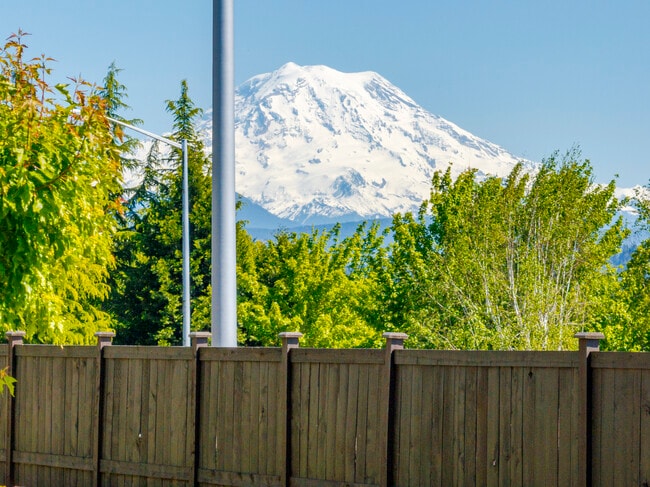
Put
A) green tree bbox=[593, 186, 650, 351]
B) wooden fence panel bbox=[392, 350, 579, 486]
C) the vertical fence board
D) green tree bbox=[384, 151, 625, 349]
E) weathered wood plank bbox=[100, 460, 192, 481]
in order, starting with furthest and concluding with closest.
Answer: green tree bbox=[593, 186, 650, 351] < green tree bbox=[384, 151, 625, 349] < weathered wood plank bbox=[100, 460, 192, 481] < wooden fence panel bbox=[392, 350, 579, 486] < the vertical fence board

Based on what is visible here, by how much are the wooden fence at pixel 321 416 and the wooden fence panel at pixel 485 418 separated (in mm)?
11

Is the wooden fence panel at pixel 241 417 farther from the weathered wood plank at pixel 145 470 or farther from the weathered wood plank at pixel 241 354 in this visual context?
the weathered wood plank at pixel 145 470

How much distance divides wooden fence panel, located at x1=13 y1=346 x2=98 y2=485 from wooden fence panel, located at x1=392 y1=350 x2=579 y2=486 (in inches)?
171

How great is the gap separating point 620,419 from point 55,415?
23.4 feet

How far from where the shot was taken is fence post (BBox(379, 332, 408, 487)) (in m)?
9.87

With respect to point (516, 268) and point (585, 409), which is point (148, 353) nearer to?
point (585, 409)

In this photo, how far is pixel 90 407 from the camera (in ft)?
42.0

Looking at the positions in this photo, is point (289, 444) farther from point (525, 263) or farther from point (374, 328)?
point (374, 328)

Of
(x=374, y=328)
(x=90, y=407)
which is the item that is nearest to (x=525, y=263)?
(x=374, y=328)

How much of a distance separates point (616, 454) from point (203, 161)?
45.6 m

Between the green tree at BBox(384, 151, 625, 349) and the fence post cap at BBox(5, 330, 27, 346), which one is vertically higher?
the green tree at BBox(384, 151, 625, 349)

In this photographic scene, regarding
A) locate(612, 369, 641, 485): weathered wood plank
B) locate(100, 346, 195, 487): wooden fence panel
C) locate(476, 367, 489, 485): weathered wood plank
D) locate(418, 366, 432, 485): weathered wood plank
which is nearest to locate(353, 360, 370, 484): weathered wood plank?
locate(418, 366, 432, 485): weathered wood plank

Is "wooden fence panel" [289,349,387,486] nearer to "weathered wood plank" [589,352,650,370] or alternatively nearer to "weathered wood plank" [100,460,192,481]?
"weathered wood plank" [100,460,192,481]

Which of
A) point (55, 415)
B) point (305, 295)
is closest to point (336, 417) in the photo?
point (55, 415)
